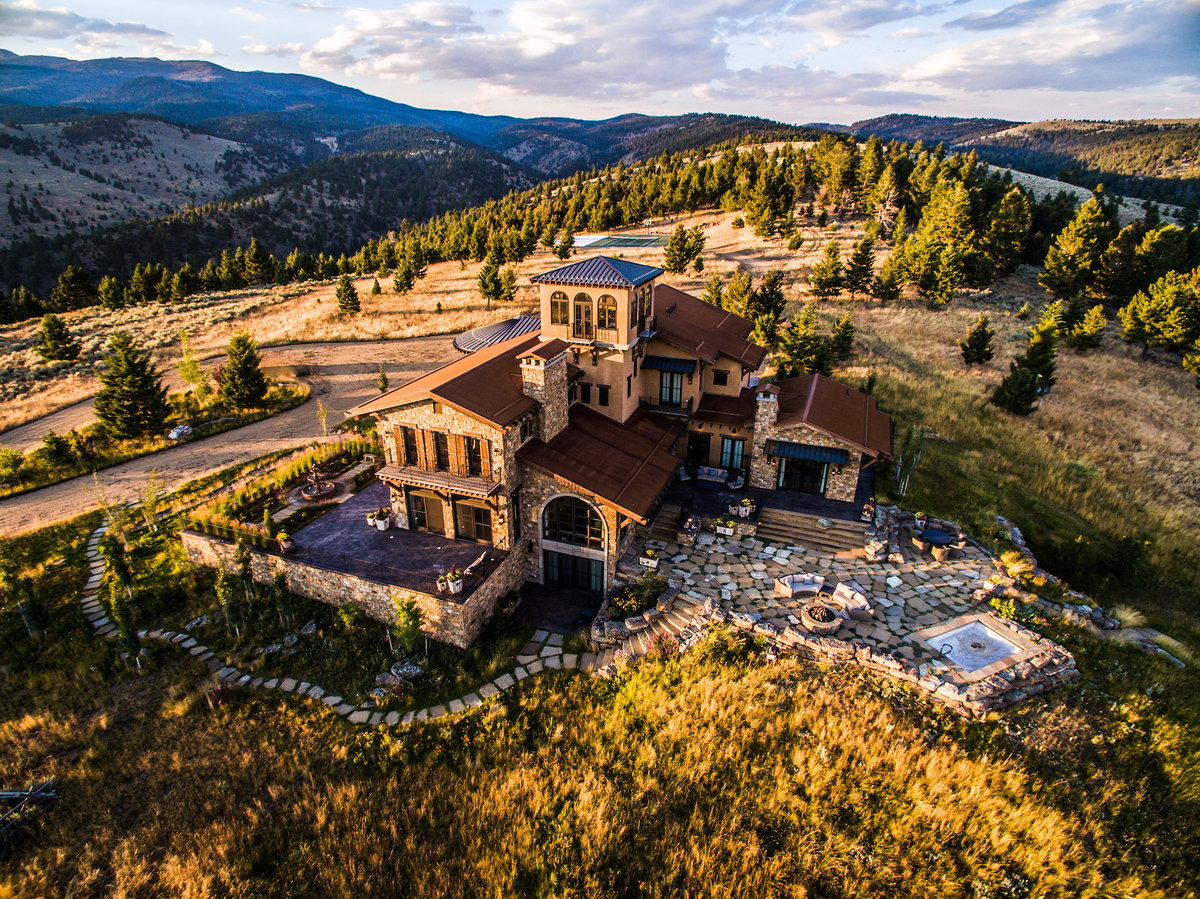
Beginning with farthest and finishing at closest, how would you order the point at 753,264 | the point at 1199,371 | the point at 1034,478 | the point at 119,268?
the point at 119,268 < the point at 753,264 < the point at 1199,371 < the point at 1034,478

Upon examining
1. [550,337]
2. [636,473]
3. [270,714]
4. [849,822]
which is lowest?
[270,714]

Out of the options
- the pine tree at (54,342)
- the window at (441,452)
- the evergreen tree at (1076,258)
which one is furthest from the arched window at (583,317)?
the evergreen tree at (1076,258)

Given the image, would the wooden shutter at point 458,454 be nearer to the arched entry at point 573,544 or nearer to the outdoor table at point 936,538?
the arched entry at point 573,544

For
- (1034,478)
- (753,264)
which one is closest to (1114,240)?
(753,264)

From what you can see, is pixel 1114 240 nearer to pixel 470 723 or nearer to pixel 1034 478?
pixel 1034 478

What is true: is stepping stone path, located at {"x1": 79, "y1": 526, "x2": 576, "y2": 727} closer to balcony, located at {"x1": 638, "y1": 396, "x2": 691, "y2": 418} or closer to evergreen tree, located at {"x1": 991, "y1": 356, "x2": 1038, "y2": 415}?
balcony, located at {"x1": 638, "y1": 396, "x2": 691, "y2": 418}

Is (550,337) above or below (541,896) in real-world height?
above

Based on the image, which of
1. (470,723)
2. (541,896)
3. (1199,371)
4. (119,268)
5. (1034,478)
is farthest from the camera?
(119,268)
